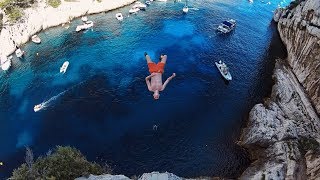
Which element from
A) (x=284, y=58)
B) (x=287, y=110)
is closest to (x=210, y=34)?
(x=284, y=58)

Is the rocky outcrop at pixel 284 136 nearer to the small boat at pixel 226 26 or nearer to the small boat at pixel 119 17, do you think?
the small boat at pixel 226 26

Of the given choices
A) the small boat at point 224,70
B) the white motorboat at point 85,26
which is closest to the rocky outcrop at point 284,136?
the small boat at point 224,70

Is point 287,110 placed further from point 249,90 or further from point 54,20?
point 54,20

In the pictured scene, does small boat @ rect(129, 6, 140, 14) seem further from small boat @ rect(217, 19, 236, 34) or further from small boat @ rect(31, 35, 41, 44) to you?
small boat @ rect(31, 35, 41, 44)

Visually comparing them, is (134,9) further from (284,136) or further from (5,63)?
(284,136)

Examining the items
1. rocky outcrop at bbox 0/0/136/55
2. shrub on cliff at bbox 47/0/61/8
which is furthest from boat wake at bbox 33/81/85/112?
shrub on cliff at bbox 47/0/61/8

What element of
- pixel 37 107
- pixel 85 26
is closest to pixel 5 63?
pixel 37 107
